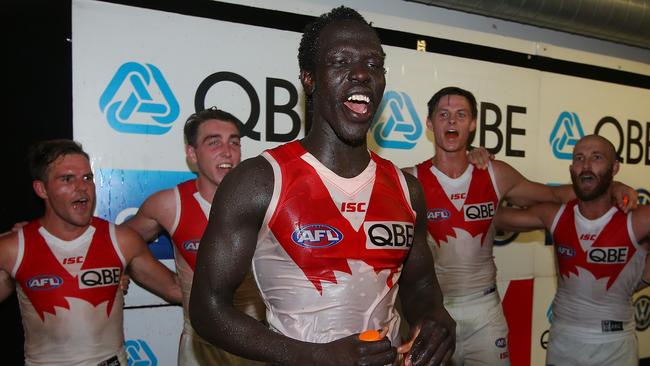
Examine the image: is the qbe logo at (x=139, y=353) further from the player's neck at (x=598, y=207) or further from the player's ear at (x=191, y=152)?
the player's neck at (x=598, y=207)

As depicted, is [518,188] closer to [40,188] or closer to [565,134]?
[565,134]

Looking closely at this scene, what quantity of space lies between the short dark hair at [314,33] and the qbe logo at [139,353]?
2270 millimetres

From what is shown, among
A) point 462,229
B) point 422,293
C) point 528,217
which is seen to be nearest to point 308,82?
point 422,293

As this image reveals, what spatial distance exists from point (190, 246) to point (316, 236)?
1668mm

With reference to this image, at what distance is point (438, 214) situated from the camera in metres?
3.42

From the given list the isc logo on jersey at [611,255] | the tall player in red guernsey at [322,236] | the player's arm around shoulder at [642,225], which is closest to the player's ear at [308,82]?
the tall player in red guernsey at [322,236]

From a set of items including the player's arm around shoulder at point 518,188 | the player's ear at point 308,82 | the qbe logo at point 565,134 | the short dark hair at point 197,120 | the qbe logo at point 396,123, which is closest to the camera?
the player's ear at point 308,82

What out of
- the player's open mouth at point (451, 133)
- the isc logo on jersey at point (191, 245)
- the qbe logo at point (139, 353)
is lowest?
the qbe logo at point (139, 353)

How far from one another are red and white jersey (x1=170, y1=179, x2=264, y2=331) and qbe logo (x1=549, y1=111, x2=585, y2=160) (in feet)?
10.4

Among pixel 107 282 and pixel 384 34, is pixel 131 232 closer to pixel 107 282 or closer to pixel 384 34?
→ pixel 107 282

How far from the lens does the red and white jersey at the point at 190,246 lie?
2975mm

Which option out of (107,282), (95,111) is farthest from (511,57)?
(107,282)

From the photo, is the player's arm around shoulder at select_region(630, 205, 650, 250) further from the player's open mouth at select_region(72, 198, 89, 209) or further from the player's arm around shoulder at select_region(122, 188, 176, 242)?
the player's open mouth at select_region(72, 198, 89, 209)

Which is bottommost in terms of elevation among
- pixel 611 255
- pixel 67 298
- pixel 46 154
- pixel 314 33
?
pixel 67 298
